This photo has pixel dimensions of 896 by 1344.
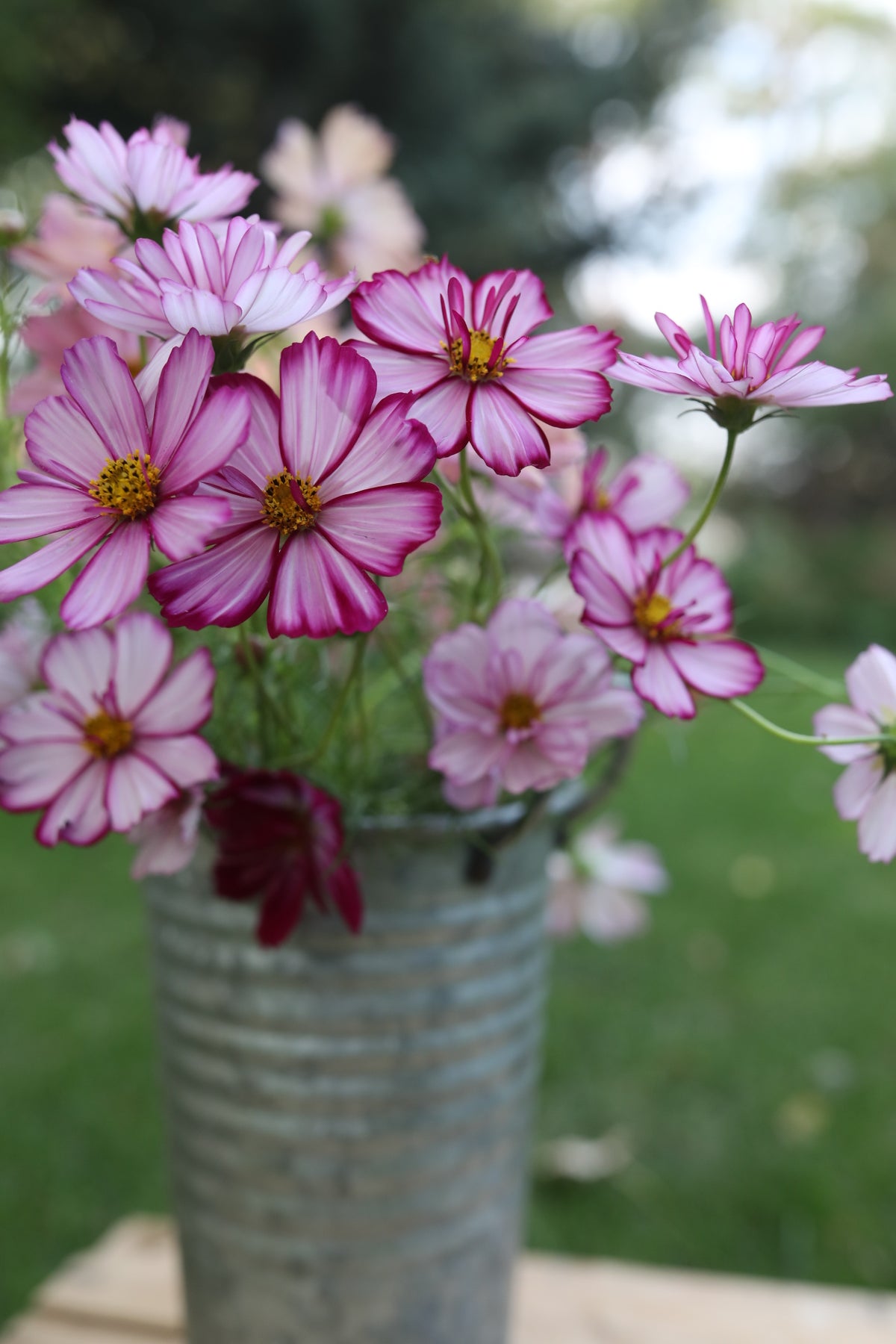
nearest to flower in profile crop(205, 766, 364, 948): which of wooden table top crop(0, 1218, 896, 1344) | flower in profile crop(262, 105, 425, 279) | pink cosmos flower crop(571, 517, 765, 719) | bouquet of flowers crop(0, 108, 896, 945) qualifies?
bouquet of flowers crop(0, 108, 896, 945)

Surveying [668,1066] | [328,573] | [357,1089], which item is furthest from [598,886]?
[668,1066]

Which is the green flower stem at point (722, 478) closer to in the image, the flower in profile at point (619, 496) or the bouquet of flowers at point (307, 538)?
the bouquet of flowers at point (307, 538)

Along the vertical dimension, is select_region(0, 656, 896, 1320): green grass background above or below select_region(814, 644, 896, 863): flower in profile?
below

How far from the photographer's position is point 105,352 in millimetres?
309

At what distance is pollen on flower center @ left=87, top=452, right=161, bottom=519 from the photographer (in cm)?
31

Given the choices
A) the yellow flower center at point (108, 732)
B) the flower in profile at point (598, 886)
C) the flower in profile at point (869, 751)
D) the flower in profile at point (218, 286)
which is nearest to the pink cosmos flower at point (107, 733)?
the yellow flower center at point (108, 732)

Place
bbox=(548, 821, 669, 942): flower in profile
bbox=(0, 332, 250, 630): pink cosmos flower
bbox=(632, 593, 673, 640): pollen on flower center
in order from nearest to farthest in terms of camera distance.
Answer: bbox=(0, 332, 250, 630): pink cosmos flower
bbox=(632, 593, 673, 640): pollen on flower center
bbox=(548, 821, 669, 942): flower in profile

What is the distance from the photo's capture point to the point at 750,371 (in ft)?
1.10

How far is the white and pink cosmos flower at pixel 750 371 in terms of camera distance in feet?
1.07

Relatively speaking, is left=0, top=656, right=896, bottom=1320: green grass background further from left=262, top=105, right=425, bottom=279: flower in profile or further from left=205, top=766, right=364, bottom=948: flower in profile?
left=262, top=105, right=425, bottom=279: flower in profile

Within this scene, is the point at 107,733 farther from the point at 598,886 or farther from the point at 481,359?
the point at 598,886

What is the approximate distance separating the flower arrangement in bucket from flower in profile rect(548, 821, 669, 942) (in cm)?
6

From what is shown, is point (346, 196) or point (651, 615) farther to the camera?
point (346, 196)

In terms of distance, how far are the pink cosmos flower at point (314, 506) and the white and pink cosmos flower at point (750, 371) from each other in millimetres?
76
